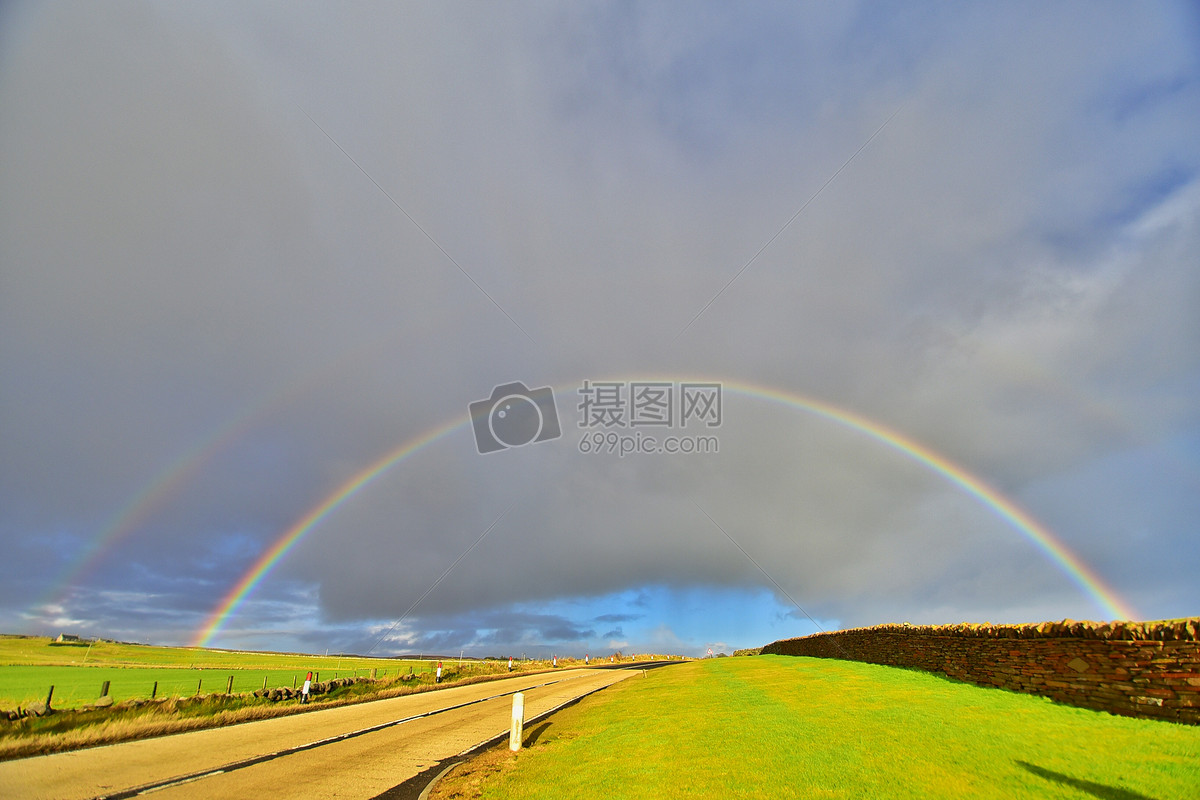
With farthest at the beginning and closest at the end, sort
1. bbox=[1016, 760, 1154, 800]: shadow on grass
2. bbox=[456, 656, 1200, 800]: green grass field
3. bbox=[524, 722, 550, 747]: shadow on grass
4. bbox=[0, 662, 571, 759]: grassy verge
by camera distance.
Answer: bbox=[524, 722, 550, 747]: shadow on grass → bbox=[0, 662, 571, 759]: grassy verge → bbox=[456, 656, 1200, 800]: green grass field → bbox=[1016, 760, 1154, 800]: shadow on grass

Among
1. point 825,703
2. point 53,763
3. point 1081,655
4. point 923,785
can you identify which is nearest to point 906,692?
point 825,703

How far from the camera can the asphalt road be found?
1038 centimetres

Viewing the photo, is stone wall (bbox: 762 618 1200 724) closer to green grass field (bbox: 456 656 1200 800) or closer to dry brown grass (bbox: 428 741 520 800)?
green grass field (bbox: 456 656 1200 800)

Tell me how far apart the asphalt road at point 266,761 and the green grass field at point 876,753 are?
2.50 m

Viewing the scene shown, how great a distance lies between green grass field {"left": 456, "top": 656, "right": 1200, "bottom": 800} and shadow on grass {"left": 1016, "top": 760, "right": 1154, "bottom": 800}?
0.02 meters

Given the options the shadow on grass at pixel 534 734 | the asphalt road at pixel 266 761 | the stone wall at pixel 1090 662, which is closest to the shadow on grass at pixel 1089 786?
the stone wall at pixel 1090 662

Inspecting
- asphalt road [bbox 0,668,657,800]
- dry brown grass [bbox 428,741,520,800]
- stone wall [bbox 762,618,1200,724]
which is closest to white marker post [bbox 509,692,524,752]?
dry brown grass [bbox 428,741,520,800]

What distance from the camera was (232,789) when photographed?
1046 centimetres

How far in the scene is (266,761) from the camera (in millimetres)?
13086

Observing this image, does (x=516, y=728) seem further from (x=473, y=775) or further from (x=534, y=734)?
(x=534, y=734)

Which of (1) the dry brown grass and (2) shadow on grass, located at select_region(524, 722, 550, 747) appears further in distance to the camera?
(2) shadow on grass, located at select_region(524, 722, 550, 747)

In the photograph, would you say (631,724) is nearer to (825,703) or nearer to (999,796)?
(825,703)

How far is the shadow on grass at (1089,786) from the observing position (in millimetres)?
7032

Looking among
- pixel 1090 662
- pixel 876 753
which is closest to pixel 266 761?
pixel 876 753
